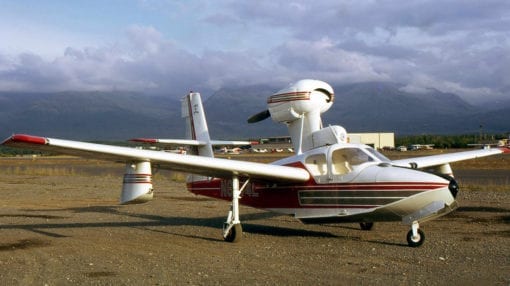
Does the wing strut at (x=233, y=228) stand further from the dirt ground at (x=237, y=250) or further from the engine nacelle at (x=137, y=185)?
the engine nacelle at (x=137, y=185)

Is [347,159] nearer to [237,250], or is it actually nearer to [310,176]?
[310,176]

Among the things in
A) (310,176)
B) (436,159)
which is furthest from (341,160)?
(436,159)

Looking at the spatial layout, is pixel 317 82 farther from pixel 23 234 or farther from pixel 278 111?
pixel 23 234

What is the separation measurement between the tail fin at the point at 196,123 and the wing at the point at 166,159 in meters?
3.13

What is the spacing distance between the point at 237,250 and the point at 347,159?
11.1 ft

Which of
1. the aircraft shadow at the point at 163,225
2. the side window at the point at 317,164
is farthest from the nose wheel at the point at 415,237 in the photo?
the aircraft shadow at the point at 163,225

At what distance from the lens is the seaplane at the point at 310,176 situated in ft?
40.4

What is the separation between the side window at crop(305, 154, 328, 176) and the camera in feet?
46.4

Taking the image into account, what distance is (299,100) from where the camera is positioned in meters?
15.9

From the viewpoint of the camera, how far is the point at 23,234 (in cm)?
1512

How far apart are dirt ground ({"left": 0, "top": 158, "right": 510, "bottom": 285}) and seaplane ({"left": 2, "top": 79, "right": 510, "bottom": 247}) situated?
742 mm

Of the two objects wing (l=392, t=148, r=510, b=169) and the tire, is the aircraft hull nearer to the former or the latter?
the tire

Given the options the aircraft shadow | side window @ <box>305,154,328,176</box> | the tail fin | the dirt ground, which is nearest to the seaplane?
side window @ <box>305,154,328,176</box>

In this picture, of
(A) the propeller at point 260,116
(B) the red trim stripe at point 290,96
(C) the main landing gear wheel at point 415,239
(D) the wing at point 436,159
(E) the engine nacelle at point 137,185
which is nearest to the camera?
(C) the main landing gear wheel at point 415,239
